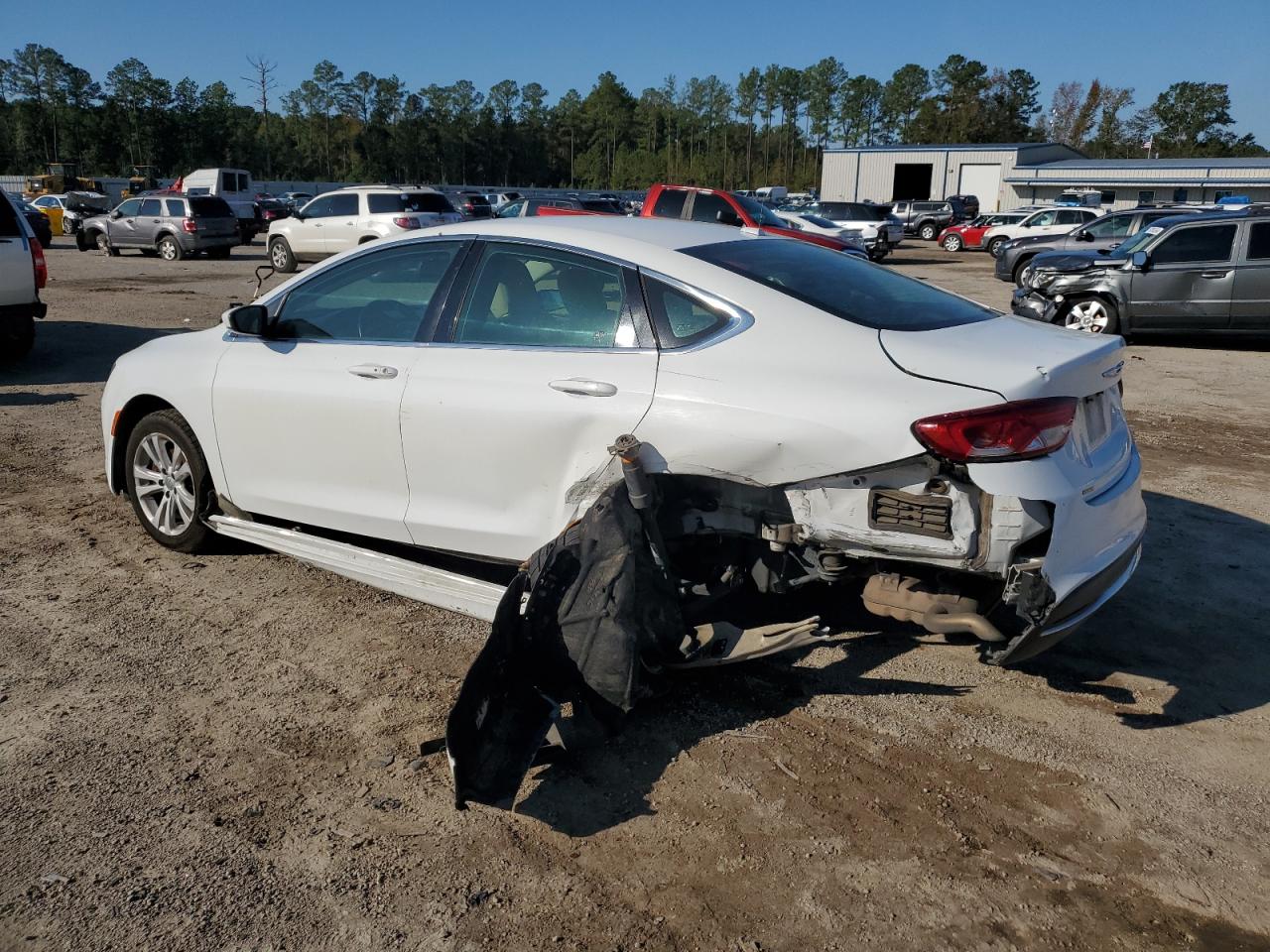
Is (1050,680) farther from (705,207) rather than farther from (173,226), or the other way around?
(173,226)

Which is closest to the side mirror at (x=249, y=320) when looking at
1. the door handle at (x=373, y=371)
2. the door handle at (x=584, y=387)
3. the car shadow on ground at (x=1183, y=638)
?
the door handle at (x=373, y=371)

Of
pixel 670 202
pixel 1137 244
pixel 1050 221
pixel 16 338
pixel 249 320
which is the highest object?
pixel 1050 221

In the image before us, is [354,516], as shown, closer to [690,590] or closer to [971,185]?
[690,590]

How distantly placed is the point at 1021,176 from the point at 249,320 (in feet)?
219

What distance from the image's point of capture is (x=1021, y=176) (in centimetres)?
6347

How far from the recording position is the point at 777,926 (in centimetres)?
260

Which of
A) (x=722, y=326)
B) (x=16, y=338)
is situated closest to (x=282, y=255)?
(x=16, y=338)

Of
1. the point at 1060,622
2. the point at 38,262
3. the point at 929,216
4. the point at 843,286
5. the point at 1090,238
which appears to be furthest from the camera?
the point at 929,216

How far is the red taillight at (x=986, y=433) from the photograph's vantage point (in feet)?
10.3

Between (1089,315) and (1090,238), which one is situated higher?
(1090,238)

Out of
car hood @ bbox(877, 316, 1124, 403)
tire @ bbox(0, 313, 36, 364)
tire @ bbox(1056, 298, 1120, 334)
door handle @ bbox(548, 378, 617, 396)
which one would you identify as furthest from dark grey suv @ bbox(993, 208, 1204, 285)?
door handle @ bbox(548, 378, 617, 396)

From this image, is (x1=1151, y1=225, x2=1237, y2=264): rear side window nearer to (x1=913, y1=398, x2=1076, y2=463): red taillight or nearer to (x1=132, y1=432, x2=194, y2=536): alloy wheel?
(x1=913, y1=398, x2=1076, y2=463): red taillight

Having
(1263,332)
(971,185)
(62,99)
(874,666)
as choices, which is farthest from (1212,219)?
(62,99)

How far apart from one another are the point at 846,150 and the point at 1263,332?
2457 inches
